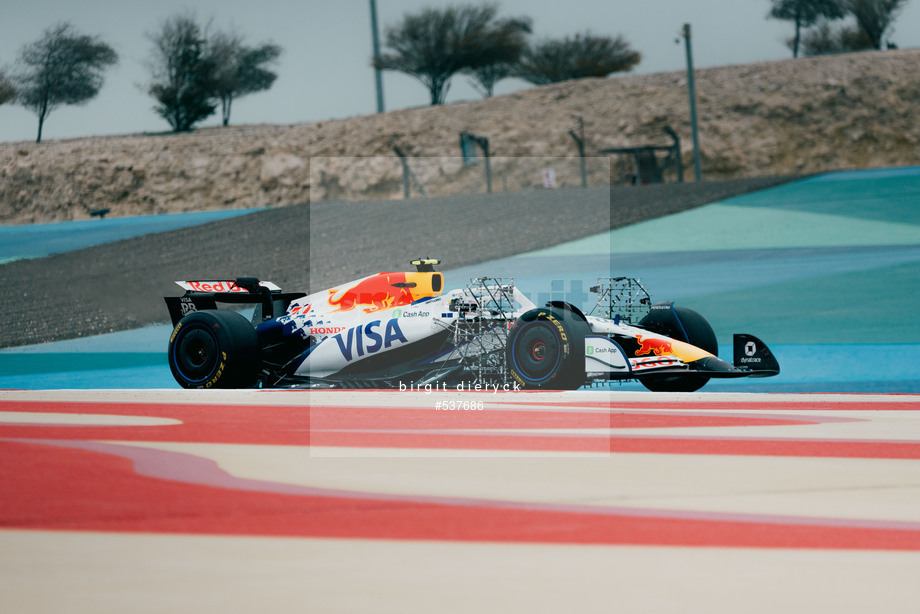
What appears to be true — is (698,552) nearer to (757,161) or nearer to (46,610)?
(46,610)

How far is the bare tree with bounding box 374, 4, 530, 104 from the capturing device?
7188cm

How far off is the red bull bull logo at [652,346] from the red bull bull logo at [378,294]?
88.7 inches

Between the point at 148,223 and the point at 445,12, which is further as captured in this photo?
the point at 445,12

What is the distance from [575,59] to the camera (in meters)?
76.2

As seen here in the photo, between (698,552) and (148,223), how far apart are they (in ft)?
87.6

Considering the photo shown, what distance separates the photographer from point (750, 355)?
10.2 meters

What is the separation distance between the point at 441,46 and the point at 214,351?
63.4m

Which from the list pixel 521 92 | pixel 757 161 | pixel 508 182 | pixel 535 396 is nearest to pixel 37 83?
pixel 508 182

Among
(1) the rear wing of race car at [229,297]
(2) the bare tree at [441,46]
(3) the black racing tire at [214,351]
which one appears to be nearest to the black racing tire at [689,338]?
(3) the black racing tire at [214,351]

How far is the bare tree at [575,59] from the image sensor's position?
75.6 metres

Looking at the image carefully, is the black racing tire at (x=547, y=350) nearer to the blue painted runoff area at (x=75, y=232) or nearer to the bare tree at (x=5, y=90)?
the blue painted runoff area at (x=75, y=232)

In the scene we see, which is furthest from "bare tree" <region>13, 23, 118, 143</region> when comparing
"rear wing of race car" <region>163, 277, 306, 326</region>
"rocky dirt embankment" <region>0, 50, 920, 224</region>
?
"rear wing of race car" <region>163, 277, 306, 326</region>

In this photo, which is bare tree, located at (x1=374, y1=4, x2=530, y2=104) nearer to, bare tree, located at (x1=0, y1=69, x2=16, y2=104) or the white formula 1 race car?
bare tree, located at (x1=0, y1=69, x2=16, y2=104)

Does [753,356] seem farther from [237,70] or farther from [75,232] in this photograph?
[237,70]
